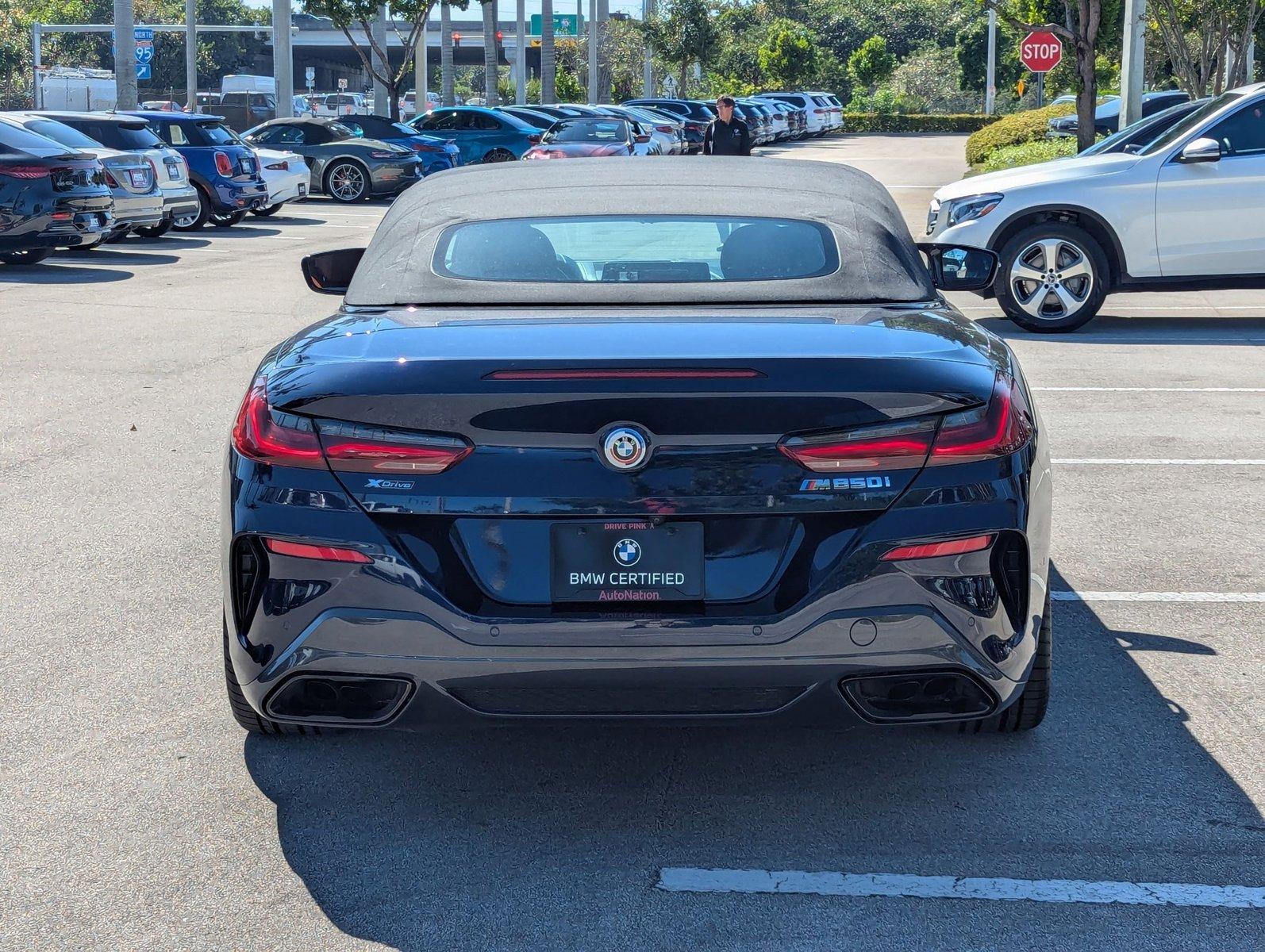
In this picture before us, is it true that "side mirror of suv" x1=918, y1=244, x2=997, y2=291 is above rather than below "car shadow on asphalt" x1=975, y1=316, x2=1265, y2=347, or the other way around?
above

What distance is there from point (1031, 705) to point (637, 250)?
1.80 meters

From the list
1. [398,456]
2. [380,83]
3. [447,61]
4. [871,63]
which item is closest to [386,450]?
[398,456]

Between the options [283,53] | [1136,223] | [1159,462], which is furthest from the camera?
[283,53]

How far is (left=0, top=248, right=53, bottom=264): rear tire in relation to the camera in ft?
61.6

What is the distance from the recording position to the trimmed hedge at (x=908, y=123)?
7125cm

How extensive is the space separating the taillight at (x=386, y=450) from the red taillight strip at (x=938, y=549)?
94 centimetres

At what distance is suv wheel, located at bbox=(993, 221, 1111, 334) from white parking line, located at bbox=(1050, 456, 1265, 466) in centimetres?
461

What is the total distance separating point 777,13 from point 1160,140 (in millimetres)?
94040

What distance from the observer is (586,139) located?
3188cm

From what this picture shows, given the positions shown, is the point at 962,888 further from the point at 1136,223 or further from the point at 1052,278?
the point at 1136,223

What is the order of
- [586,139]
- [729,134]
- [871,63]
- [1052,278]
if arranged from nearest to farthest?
[1052,278] < [729,134] < [586,139] < [871,63]

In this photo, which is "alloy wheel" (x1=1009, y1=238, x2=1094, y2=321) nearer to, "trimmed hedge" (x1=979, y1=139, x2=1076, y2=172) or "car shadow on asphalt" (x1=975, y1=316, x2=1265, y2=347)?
"car shadow on asphalt" (x1=975, y1=316, x2=1265, y2=347)

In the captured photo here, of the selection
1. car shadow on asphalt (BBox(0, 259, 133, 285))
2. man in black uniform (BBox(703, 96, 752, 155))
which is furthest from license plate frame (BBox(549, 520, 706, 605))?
man in black uniform (BBox(703, 96, 752, 155))

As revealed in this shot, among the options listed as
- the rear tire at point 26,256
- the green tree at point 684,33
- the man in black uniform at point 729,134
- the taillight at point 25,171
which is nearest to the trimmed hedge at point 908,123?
the green tree at point 684,33
